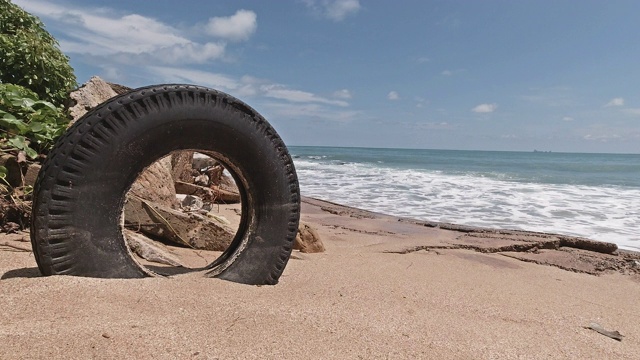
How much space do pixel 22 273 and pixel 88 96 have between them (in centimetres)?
241

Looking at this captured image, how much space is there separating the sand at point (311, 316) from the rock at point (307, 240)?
0.34 meters

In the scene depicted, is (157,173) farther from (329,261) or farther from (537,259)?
(537,259)

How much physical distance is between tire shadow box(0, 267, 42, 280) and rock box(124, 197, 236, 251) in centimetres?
112

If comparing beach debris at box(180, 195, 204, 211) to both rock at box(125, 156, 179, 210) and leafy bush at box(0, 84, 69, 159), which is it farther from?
leafy bush at box(0, 84, 69, 159)

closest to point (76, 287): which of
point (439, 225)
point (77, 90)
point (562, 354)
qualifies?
point (562, 354)

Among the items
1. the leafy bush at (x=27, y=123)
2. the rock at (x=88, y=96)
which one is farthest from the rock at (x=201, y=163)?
the leafy bush at (x=27, y=123)

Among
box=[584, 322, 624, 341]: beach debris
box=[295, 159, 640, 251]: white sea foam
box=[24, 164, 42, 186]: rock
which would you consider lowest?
box=[295, 159, 640, 251]: white sea foam

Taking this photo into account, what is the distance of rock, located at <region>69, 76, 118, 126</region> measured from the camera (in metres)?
3.55

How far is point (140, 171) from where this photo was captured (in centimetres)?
191

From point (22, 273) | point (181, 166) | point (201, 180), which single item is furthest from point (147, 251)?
point (201, 180)

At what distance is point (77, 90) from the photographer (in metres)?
3.82

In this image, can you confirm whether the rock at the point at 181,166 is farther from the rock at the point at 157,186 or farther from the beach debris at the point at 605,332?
the beach debris at the point at 605,332

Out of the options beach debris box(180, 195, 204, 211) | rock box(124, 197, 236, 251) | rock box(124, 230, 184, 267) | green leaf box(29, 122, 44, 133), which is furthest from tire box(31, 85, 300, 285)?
beach debris box(180, 195, 204, 211)

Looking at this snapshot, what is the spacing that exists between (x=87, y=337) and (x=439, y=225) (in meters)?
6.59
